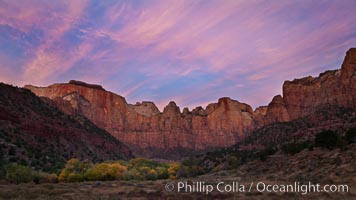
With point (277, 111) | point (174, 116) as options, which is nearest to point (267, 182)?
point (277, 111)

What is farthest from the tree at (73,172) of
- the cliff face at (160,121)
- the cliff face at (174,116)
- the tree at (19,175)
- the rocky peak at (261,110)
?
the rocky peak at (261,110)

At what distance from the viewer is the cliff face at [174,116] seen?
13038 centimetres

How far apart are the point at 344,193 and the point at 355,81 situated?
3356 inches

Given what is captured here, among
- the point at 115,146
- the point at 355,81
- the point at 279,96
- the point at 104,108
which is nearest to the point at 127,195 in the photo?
the point at 115,146

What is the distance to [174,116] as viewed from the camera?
614 ft

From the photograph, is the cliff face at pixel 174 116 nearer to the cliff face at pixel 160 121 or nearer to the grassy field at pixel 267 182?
the cliff face at pixel 160 121

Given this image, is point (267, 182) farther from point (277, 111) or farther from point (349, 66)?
point (277, 111)

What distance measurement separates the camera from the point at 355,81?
3716 inches

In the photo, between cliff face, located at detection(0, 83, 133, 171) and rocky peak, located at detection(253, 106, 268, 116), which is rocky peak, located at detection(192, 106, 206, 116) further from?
cliff face, located at detection(0, 83, 133, 171)

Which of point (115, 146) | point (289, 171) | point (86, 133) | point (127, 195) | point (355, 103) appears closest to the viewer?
point (127, 195)

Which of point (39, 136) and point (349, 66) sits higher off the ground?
point (349, 66)

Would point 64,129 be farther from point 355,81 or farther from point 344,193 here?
point 355,81

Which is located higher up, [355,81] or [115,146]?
[355,81]

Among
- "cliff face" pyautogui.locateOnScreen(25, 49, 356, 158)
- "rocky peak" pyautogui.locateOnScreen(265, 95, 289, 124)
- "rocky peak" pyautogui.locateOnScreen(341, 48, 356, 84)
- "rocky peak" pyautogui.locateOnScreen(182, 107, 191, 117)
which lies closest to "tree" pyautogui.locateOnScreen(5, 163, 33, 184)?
"rocky peak" pyautogui.locateOnScreen(341, 48, 356, 84)
